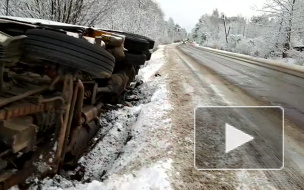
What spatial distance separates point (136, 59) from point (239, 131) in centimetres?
197

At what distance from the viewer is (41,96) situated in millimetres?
2568

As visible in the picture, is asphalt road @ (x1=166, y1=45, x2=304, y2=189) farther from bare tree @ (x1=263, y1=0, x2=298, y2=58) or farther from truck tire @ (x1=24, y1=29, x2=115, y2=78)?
bare tree @ (x1=263, y1=0, x2=298, y2=58)

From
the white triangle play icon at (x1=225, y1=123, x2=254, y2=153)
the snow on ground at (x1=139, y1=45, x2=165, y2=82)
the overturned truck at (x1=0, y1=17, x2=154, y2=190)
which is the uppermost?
the overturned truck at (x1=0, y1=17, x2=154, y2=190)

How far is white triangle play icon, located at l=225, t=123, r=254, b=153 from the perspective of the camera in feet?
11.3

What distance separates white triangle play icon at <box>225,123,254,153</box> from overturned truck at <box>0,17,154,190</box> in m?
1.54

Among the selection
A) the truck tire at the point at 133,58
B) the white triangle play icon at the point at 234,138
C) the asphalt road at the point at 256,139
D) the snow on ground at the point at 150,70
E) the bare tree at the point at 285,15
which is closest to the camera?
the asphalt road at the point at 256,139

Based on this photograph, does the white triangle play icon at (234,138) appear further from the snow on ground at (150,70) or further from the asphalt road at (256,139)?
the snow on ground at (150,70)

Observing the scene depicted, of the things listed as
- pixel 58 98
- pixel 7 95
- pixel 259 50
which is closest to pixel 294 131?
pixel 58 98

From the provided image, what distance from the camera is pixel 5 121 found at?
2256 mm
